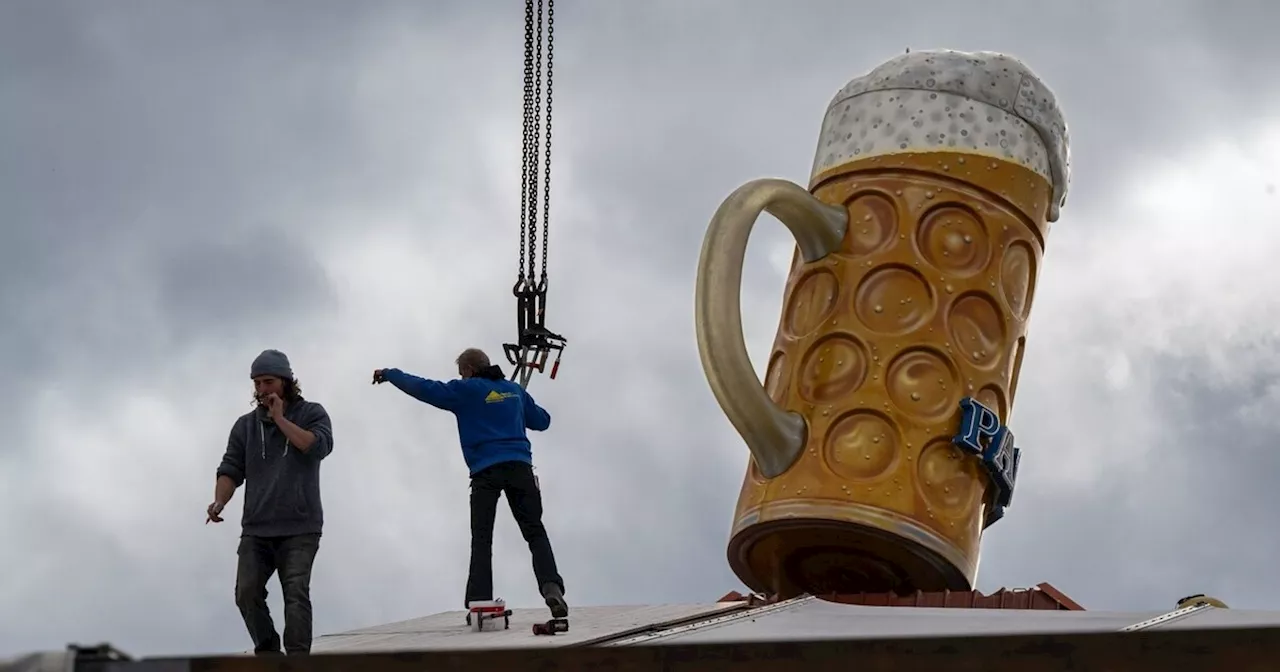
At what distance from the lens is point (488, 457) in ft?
26.8

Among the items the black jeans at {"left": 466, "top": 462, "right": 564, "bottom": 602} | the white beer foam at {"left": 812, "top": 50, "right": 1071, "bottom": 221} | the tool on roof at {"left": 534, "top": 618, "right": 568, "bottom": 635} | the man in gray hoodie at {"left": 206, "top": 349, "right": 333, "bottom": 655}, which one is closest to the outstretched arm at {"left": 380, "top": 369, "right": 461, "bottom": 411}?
the black jeans at {"left": 466, "top": 462, "right": 564, "bottom": 602}

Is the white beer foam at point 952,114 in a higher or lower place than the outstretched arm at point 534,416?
higher

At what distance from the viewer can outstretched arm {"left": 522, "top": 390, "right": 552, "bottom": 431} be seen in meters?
8.48

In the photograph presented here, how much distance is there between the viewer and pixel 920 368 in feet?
27.4

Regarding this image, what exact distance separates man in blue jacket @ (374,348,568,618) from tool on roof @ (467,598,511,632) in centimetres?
13

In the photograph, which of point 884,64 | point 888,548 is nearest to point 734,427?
point 888,548

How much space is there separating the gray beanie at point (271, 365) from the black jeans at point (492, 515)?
3.88 ft

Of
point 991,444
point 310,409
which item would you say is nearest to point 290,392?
point 310,409

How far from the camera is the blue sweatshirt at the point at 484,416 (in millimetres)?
8102

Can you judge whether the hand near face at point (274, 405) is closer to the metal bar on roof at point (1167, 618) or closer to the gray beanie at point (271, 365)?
the gray beanie at point (271, 365)

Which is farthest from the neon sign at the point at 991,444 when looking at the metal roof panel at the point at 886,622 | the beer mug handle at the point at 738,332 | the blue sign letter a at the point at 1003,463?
the metal roof panel at the point at 886,622

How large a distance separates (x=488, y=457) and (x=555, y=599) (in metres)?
0.77

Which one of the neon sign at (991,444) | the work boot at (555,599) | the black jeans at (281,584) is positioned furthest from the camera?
the neon sign at (991,444)

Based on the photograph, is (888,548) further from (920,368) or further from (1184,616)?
(1184,616)
